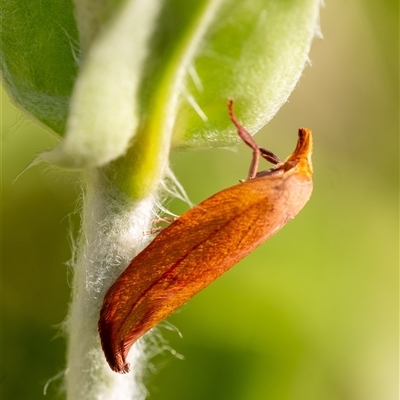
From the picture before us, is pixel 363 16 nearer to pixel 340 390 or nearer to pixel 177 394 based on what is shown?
pixel 340 390

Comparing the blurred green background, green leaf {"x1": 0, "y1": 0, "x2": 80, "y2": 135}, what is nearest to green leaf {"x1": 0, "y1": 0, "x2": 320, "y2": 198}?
green leaf {"x1": 0, "y1": 0, "x2": 80, "y2": 135}

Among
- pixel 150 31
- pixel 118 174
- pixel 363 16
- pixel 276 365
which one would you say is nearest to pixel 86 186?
pixel 118 174

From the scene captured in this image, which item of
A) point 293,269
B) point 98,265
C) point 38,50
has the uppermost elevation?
point 38,50

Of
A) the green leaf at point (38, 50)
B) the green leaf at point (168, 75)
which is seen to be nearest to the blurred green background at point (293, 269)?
the green leaf at point (38, 50)

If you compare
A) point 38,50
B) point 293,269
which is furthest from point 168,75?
point 293,269

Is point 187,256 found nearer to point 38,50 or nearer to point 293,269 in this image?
point 38,50

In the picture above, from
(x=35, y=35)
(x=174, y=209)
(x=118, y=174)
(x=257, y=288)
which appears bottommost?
(x=257, y=288)

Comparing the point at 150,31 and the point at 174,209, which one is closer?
the point at 150,31

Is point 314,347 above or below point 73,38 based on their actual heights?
below
